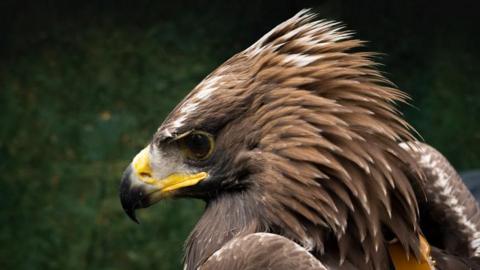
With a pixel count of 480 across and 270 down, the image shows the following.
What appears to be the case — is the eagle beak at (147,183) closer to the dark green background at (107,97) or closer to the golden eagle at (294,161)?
the golden eagle at (294,161)

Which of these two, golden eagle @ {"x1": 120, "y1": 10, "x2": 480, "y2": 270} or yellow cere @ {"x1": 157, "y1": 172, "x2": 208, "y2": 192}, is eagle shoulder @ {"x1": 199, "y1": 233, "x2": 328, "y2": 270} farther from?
yellow cere @ {"x1": 157, "y1": 172, "x2": 208, "y2": 192}

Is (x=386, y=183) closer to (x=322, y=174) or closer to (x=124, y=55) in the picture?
(x=322, y=174)

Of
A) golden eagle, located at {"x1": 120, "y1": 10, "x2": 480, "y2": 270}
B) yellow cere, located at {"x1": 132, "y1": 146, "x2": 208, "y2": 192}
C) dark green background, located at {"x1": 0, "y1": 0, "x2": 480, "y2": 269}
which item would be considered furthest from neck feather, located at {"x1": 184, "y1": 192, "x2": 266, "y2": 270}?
dark green background, located at {"x1": 0, "y1": 0, "x2": 480, "y2": 269}

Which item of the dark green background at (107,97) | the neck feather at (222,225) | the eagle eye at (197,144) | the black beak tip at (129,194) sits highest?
the eagle eye at (197,144)

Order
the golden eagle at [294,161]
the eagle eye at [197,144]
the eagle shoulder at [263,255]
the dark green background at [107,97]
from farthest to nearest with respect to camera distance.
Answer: the dark green background at [107,97] → the eagle eye at [197,144] → the golden eagle at [294,161] → the eagle shoulder at [263,255]

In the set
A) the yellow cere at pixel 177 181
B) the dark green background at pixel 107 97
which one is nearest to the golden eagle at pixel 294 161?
the yellow cere at pixel 177 181

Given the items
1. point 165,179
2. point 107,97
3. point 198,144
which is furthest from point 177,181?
point 107,97

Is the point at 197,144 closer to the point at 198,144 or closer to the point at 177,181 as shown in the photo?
the point at 198,144

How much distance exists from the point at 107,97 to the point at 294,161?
11.0ft

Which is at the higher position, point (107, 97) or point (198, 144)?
point (198, 144)

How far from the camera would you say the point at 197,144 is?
2.56 metres

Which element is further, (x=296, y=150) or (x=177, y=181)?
(x=177, y=181)

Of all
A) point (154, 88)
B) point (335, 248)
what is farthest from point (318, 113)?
point (154, 88)

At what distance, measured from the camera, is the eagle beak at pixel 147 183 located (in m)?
2.59
